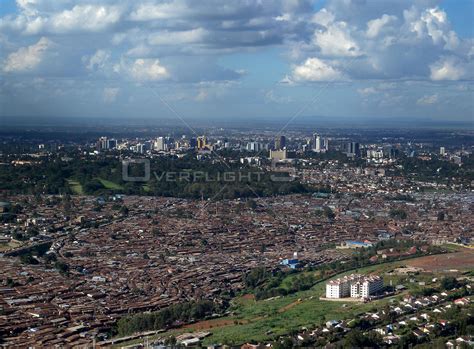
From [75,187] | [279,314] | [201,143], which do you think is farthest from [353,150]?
[279,314]

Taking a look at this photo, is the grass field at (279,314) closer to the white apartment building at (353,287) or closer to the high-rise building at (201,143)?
the white apartment building at (353,287)

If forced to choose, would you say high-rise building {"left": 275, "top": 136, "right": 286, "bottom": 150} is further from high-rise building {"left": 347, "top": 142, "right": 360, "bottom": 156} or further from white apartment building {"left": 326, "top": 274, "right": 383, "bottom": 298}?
white apartment building {"left": 326, "top": 274, "right": 383, "bottom": 298}

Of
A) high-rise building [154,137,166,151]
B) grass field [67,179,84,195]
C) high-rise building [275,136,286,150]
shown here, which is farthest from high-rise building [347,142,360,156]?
grass field [67,179,84,195]

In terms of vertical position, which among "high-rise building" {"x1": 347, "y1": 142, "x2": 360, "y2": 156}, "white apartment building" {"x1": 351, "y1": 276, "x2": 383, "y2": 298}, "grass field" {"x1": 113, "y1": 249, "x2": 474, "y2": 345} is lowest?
"grass field" {"x1": 113, "y1": 249, "x2": 474, "y2": 345}

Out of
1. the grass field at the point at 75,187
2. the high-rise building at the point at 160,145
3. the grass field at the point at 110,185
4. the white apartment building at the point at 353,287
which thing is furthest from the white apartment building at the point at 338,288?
the high-rise building at the point at 160,145

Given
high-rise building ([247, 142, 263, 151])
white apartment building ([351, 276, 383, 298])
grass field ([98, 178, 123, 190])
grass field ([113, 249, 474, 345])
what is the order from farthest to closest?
high-rise building ([247, 142, 263, 151])
grass field ([98, 178, 123, 190])
white apartment building ([351, 276, 383, 298])
grass field ([113, 249, 474, 345])

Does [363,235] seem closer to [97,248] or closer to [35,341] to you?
[97,248]

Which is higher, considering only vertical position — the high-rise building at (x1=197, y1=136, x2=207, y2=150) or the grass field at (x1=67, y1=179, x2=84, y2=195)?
the high-rise building at (x1=197, y1=136, x2=207, y2=150)
